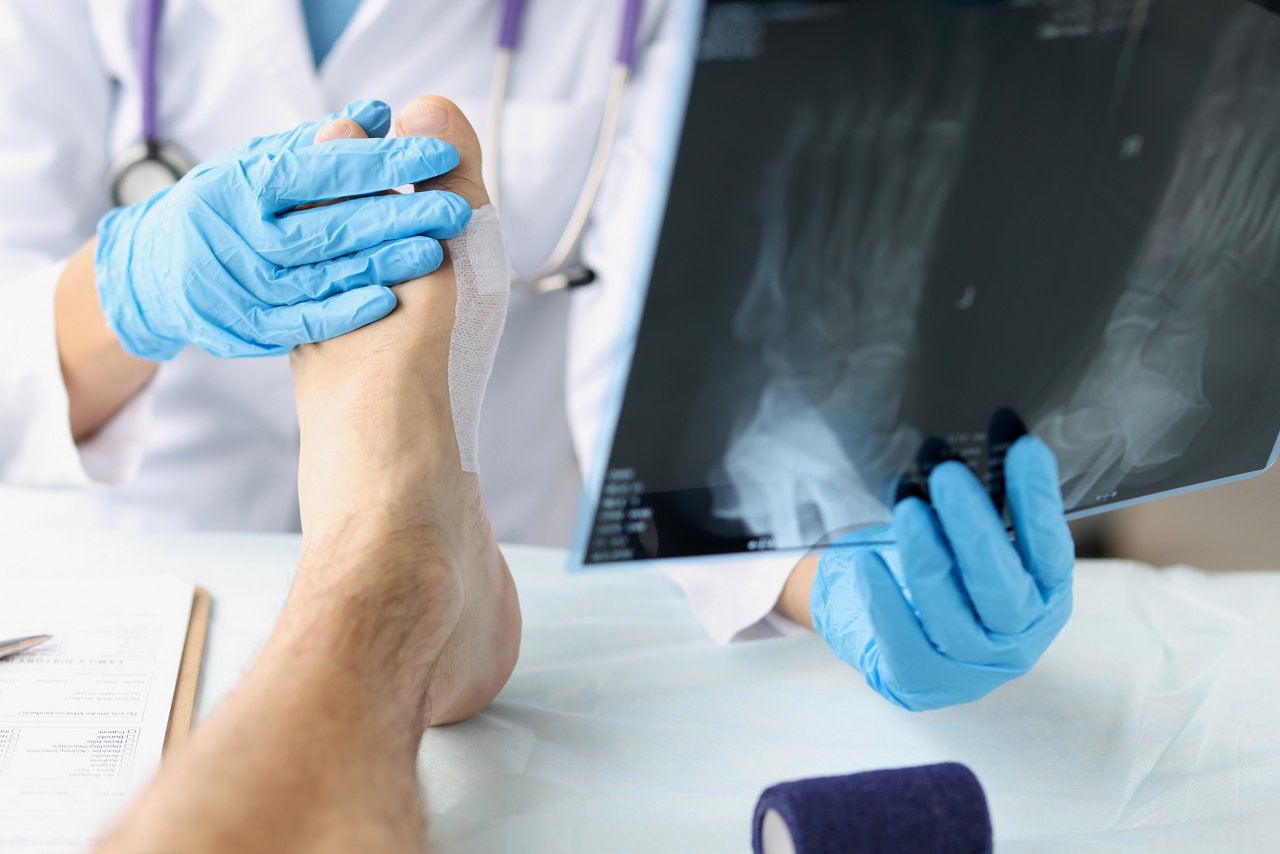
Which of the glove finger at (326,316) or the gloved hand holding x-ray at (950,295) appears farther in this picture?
the glove finger at (326,316)

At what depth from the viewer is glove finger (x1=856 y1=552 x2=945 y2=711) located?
2.60 feet

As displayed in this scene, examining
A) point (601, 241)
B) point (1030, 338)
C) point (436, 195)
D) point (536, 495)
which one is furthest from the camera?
point (536, 495)

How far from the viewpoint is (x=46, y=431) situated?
1255 mm

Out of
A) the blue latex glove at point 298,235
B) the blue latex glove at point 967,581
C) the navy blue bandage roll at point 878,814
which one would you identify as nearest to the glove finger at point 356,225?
the blue latex glove at point 298,235

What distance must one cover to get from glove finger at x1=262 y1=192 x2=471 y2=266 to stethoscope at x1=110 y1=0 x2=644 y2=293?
37 centimetres

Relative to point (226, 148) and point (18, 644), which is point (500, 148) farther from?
point (18, 644)

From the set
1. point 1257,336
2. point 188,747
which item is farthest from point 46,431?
point 1257,336

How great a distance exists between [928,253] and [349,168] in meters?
0.57

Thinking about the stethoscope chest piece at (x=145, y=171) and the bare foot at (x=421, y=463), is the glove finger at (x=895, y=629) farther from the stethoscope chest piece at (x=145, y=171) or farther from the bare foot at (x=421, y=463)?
the stethoscope chest piece at (x=145, y=171)

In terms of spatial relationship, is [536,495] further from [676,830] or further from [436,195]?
[676,830]

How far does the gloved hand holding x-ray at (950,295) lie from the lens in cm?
61

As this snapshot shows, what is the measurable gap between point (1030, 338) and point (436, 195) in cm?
54

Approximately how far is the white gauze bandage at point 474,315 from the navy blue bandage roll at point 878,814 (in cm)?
43

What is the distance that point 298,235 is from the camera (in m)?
1.00
